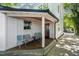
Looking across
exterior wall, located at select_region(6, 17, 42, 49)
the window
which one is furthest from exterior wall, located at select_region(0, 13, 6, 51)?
the window

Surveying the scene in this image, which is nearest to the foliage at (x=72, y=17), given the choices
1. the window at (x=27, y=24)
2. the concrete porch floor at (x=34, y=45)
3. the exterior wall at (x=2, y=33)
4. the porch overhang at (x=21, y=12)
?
the porch overhang at (x=21, y=12)

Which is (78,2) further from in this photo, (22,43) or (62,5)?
(22,43)

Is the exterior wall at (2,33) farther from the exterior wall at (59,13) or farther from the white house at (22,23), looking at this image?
the exterior wall at (59,13)

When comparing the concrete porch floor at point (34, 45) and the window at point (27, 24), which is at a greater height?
the window at point (27, 24)

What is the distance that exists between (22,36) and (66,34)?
4.16ft

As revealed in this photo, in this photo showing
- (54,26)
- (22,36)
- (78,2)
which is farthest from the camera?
(54,26)

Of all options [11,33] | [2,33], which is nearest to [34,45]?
[11,33]

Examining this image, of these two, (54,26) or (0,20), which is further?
(54,26)

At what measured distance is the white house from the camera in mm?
5430

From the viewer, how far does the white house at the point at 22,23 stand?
5.43 metres

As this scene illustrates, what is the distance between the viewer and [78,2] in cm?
507

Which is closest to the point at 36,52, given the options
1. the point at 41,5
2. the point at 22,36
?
the point at 22,36

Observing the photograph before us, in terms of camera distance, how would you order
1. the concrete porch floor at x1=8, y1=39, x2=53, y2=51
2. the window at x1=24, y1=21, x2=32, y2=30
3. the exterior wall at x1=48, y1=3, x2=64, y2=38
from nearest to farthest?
the exterior wall at x1=48, y1=3, x2=64, y2=38, the concrete porch floor at x1=8, y1=39, x2=53, y2=51, the window at x1=24, y1=21, x2=32, y2=30

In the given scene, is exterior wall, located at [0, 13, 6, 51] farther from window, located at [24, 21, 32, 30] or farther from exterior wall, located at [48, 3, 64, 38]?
exterior wall, located at [48, 3, 64, 38]
